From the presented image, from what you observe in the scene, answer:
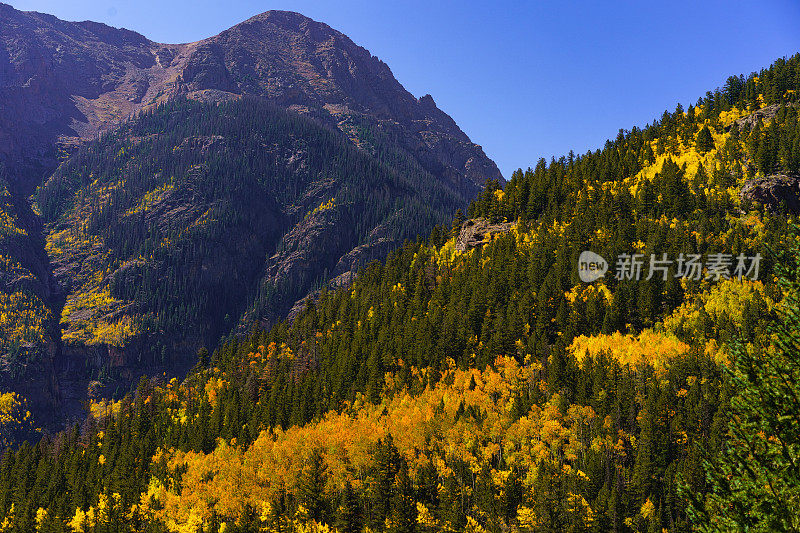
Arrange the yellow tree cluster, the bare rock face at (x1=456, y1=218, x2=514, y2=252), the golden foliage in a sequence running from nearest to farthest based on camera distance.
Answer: the yellow tree cluster, the golden foliage, the bare rock face at (x1=456, y1=218, x2=514, y2=252)

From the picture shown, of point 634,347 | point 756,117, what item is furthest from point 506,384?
point 756,117

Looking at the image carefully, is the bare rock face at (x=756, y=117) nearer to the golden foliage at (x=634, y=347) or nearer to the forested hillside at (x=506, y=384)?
the forested hillside at (x=506, y=384)

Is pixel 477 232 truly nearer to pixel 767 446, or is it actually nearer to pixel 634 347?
pixel 634 347

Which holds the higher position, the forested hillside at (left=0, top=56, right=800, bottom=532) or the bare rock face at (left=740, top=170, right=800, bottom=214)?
the bare rock face at (left=740, top=170, right=800, bottom=214)

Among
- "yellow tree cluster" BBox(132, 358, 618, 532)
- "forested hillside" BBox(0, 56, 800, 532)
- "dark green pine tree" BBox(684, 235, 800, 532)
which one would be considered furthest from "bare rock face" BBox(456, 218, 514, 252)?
"dark green pine tree" BBox(684, 235, 800, 532)

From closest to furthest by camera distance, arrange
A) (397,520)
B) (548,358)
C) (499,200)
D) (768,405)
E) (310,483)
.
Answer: (768,405), (397,520), (310,483), (548,358), (499,200)

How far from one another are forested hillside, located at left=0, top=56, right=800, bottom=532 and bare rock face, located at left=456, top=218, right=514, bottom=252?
190cm

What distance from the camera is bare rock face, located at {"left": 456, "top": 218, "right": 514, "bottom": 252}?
6976 inches

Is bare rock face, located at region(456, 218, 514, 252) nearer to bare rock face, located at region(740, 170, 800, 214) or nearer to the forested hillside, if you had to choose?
the forested hillside

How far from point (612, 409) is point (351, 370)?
59818 millimetres

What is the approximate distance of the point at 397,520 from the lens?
276 feet

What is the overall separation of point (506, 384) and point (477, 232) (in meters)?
74.5

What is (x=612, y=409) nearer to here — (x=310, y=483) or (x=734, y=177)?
(x=310, y=483)

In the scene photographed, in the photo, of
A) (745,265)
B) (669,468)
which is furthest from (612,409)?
(745,265)
